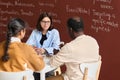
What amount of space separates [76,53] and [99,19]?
1.47 m

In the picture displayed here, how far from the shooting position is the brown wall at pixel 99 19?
13.7 ft

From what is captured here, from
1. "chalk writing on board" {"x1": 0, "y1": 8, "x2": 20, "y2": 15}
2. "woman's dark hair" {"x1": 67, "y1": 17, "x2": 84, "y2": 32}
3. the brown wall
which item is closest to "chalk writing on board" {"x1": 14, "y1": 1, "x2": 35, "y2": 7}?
the brown wall

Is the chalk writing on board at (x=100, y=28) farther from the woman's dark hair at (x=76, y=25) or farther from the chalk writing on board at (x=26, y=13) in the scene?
the woman's dark hair at (x=76, y=25)

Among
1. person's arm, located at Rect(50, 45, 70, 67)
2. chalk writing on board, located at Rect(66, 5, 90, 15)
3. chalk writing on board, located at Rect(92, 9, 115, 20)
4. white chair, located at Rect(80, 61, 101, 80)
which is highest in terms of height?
chalk writing on board, located at Rect(66, 5, 90, 15)

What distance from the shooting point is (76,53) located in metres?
2.88

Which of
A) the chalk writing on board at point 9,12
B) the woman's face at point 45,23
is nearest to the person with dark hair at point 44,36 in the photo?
the woman's face at point 45,23

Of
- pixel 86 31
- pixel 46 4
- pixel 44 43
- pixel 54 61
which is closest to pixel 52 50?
pixel 44 43

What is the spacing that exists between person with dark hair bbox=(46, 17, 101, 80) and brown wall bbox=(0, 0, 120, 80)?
1.20 meters

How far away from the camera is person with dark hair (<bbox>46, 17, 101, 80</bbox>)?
9.46 feet

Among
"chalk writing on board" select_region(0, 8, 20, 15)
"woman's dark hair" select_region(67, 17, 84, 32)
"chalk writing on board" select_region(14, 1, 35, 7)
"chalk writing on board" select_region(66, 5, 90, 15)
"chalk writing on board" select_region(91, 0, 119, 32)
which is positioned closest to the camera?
"woman's dark hair" select_region(67, 17, 84, 32)

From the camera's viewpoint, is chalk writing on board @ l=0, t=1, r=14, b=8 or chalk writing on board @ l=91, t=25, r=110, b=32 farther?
chalk writing on board @ l=0, t=1, r=14, b=8

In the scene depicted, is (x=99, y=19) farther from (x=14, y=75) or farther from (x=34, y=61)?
(x=14, y=75)

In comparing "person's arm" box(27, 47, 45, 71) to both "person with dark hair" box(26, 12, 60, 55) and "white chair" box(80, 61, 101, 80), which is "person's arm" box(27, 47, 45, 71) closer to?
"white chair" box(80, 61, 101, 80)

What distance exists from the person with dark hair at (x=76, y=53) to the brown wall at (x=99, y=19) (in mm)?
1202
